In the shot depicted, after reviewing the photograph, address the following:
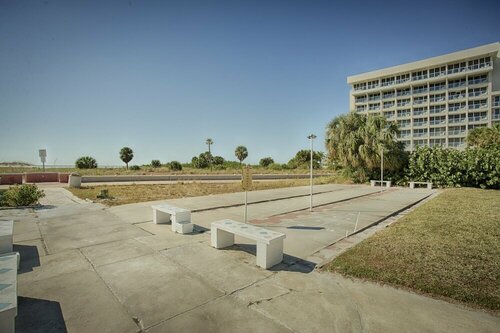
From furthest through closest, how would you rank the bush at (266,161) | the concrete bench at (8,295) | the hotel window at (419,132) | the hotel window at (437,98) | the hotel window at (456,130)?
the bush at (266,161) < the hotel window at (419,132) < the hotel window at (437,98) < the hotel window at (456,130) < the concrete bench at (8,295)

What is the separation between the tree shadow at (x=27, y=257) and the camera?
16.4 ft

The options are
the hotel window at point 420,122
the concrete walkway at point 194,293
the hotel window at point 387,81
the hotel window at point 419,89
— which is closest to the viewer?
the concrete walkway at point 194,293

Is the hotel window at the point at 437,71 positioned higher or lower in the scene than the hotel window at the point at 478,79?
higher

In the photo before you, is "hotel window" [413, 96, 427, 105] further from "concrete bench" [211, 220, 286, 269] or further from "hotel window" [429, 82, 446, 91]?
"concrete bench" [211, 220, 286, 269]

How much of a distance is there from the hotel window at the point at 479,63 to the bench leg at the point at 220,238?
230 feet

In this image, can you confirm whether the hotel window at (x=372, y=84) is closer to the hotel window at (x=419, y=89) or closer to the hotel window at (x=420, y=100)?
the hotel window at (x=419, y=89)

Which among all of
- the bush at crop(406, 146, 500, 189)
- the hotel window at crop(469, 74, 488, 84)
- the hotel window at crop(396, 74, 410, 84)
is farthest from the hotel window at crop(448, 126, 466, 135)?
the bush at crop(406, 146, 500, 189)

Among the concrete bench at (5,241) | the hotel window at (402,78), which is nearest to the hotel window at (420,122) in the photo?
the hotel window at (402,78)

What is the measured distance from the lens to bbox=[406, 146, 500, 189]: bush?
66.0 feet

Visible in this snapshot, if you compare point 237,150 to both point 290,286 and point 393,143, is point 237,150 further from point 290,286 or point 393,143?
point 290,286

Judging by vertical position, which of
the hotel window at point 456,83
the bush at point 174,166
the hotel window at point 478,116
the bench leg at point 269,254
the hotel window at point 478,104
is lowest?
the bench leg at point 269,254

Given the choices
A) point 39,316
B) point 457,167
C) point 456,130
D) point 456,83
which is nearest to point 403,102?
point 456,83

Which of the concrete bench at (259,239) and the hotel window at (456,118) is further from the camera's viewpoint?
the hotel window at (456,118)

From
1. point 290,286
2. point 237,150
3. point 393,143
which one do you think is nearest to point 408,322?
point 290,286
